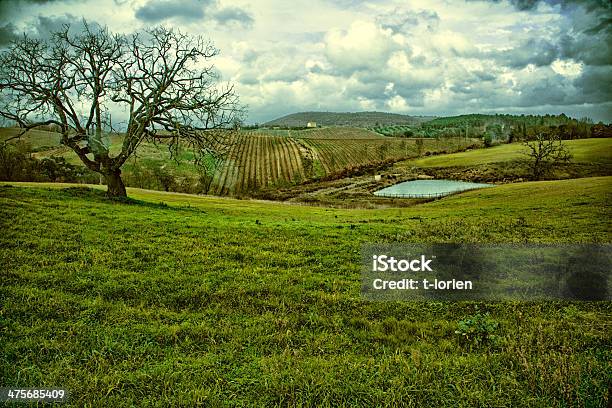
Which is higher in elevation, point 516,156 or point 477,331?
point 516,156

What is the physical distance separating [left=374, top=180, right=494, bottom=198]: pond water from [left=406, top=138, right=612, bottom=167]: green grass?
15.7m

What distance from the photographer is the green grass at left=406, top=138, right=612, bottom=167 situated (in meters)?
74.4

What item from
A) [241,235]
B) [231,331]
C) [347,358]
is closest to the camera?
[347,358]

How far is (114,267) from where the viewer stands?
419 inches

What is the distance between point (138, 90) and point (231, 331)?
2425 cm

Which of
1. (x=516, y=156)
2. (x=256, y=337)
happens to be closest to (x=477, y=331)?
(x=256, y=337)

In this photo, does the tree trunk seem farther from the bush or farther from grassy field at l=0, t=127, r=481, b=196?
the bush

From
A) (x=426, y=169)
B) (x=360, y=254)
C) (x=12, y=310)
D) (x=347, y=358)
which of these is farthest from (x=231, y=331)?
(x=426, y=169)

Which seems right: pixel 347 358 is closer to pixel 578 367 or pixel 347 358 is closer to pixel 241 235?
pixel 578 367

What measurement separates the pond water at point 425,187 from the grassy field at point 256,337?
197 ft

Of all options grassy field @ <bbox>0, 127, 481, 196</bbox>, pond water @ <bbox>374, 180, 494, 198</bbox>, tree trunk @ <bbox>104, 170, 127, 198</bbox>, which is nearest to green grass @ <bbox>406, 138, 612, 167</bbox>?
grassy field @ <bbox>0, 127, 481, 196</bbox>

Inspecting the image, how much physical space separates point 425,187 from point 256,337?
2958 inches

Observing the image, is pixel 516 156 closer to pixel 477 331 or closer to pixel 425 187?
pixel 425 187

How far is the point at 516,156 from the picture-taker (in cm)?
9131
